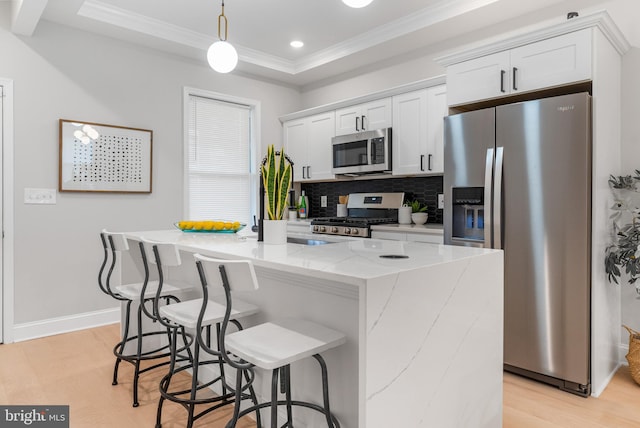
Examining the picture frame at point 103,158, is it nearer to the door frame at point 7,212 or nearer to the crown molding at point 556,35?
the door frame at point 7,212

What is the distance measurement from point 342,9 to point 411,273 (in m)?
2.92

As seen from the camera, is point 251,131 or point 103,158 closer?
point 103,158

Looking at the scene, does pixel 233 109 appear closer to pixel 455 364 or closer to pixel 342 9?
pixel 342 9

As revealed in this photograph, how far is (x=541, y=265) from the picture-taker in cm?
258

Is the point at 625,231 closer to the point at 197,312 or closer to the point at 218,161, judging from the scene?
the point at 197,312

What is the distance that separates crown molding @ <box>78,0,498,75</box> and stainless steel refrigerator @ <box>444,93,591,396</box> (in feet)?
3.84

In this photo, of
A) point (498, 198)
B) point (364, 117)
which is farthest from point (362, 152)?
point (498, 198)

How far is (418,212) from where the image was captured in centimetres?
407

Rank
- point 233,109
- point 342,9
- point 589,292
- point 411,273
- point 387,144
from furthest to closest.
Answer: point 233,109 < point 387,144 < point 342,9 < point 589,292 < point 411,273

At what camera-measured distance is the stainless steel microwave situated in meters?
4.09

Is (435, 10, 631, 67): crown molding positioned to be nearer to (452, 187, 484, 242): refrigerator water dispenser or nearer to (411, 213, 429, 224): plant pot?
(452, 187, 484, 242): refrigerator water dispenser

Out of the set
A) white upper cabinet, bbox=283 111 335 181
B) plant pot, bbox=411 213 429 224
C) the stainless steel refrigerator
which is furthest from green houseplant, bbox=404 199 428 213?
the stainless steel refrigerator

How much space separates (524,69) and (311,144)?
8.72ft

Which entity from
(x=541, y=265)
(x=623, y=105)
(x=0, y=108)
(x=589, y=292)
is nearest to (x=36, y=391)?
(x=0, y=108)
